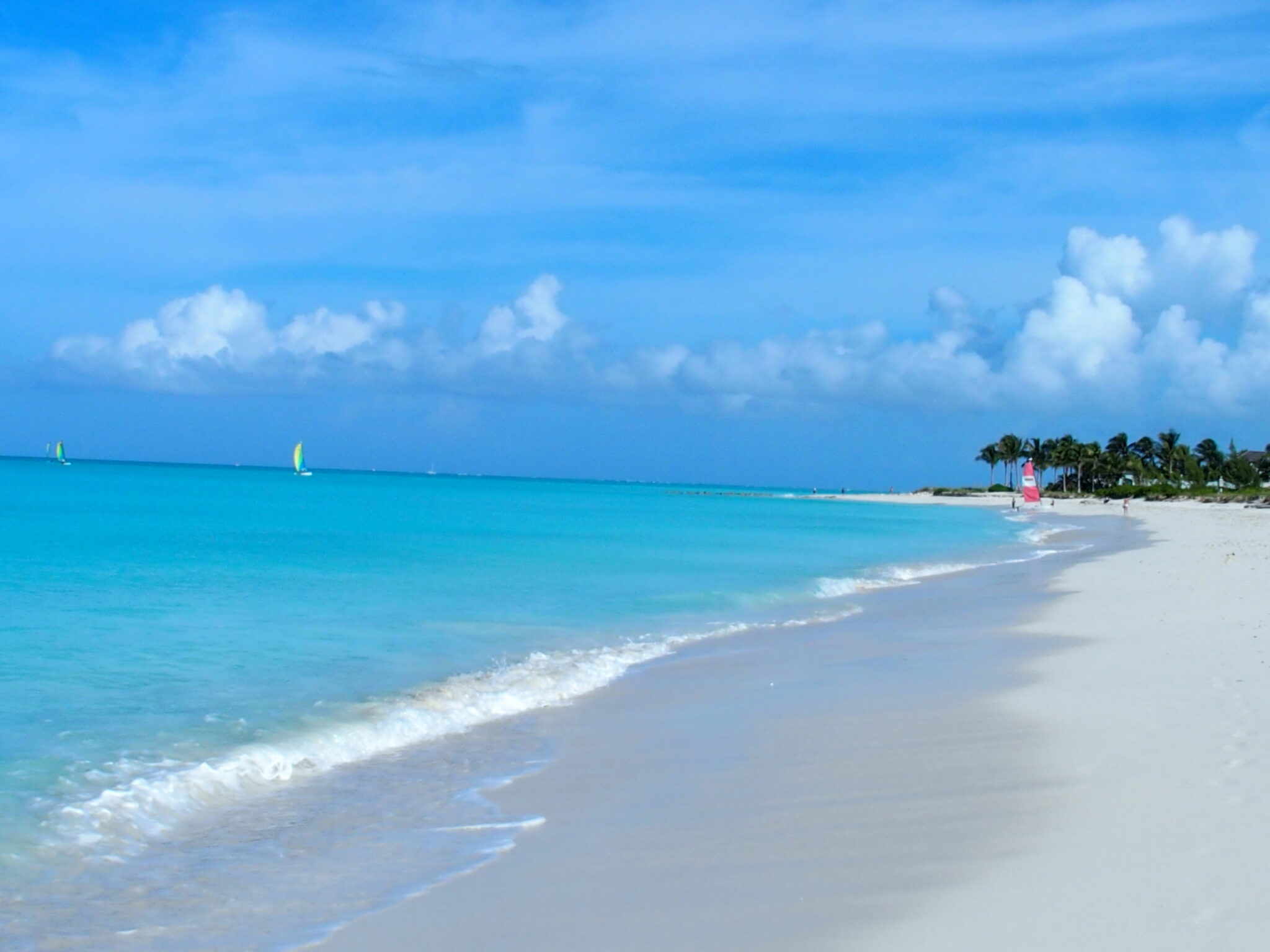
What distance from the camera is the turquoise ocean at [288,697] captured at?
6.34 meters

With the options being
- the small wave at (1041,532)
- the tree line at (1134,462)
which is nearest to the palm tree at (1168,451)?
the tree line at (1134,462)

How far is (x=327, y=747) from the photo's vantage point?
9797 millimetres

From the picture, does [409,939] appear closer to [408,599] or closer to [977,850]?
[977,850]

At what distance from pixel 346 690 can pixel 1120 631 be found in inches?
432

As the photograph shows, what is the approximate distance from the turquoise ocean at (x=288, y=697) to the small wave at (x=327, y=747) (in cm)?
3

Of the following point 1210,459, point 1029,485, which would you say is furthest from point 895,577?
point 1210,459

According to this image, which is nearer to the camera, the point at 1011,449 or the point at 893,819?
the point at 893,819

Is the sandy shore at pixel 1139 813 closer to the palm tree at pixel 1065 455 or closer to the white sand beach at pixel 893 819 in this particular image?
the white sand beach at pixel 893 819

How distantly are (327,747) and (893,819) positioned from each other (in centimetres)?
533

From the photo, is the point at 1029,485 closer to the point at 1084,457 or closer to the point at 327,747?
the point at 1084,457

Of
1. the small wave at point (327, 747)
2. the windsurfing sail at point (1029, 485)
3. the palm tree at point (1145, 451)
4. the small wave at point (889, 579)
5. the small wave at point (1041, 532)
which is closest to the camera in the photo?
the small wave at point (327, 747)

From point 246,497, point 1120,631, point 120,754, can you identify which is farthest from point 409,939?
point 246,497

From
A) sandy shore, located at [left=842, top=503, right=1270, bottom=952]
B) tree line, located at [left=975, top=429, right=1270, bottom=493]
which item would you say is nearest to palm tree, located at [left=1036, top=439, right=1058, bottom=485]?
tree line, located at [left=975, top=429, right=1270, bottom=493]

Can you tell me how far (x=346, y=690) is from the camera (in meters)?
12.4
